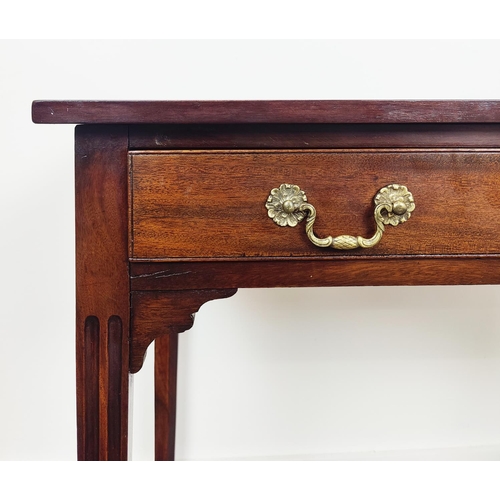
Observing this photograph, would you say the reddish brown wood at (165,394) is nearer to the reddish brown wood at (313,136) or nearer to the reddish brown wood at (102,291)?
the reddish brown wood at (102,291)

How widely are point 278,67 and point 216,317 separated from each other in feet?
1.77

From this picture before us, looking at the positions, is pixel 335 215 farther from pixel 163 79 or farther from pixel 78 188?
pixel 163 79

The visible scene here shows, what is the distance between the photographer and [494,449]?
1.47m

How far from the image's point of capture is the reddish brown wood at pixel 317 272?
706 mm

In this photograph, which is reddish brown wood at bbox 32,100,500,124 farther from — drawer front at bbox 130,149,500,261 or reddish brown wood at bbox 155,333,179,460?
reddish brown wood at bbox 155,333,179,460

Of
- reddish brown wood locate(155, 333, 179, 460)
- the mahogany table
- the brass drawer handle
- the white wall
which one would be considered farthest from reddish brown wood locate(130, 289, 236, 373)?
the white wall

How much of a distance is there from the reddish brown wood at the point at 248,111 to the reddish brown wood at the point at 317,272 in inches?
6.1

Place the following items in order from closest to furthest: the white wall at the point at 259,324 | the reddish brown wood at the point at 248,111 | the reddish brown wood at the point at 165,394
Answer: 1. the reddish brown wood at the point at 248,111
2. the reddish brown wood at the point at 165,394
3. the white wall at the point at 259,324

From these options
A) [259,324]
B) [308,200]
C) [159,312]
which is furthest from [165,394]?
[308,200]

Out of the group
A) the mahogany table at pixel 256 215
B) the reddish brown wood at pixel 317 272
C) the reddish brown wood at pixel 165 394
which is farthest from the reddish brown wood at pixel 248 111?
the reddish brown wood at pixel 165 394

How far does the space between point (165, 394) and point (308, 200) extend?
0.64 metres

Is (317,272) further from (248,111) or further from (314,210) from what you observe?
(248,111)

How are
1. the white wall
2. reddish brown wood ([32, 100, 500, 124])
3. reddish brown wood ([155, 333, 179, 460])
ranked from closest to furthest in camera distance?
1. reddish brown wood ([32, 100, 500, 124])
2. reddish brown wood ([155, 333, 179, 460])
3. the white wall

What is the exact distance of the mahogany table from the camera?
2.24 ft
